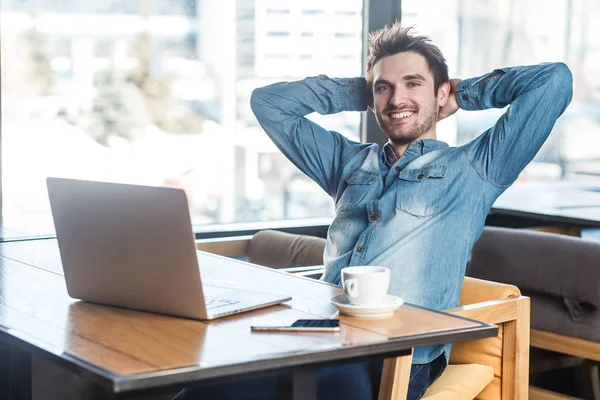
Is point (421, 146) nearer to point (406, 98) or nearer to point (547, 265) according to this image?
point (406, 98)

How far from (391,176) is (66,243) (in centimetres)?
98

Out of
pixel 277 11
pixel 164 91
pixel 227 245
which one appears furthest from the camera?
pixel 277 11

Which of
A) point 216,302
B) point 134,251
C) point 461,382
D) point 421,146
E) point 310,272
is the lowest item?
point 461,382

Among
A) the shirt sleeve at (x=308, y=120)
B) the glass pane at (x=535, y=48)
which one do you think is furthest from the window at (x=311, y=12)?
the shirt sleeve at (x=308, y=120)

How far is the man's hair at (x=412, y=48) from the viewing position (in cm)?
255

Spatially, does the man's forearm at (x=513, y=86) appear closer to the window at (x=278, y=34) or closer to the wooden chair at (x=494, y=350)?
the wooden chair at (x=494, y=350)

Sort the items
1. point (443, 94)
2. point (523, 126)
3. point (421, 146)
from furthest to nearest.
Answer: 1. point (443, 94)
2. point (421, 146)
3. point (523, 126)

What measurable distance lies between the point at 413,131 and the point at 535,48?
153 centimetres

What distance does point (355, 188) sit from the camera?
2.50 meters

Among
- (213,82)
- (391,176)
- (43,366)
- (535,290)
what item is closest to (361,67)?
(213,82)

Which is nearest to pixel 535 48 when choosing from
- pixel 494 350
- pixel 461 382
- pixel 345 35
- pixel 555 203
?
pixel 555 203

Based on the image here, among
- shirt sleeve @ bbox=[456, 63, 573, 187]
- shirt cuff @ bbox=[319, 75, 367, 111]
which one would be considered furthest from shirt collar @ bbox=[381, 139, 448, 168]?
shirt cuff @ bbox=[319, 75, 367, 111]

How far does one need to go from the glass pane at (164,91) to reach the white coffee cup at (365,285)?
2136 millimetres

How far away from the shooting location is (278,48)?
401 centimetres
